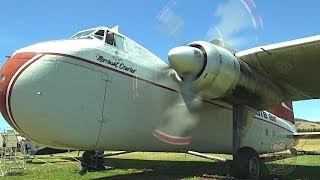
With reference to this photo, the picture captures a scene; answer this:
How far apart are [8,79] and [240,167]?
21.4ft

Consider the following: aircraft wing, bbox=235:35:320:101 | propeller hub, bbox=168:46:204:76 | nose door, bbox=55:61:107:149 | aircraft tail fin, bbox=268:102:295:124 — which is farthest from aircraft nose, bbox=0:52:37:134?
aircraft tail fin, bbox=268:102:295:124

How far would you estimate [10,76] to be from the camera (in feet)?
29.2

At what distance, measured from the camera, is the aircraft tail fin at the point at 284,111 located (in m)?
18.1

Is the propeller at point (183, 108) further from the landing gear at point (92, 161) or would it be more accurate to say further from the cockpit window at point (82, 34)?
the landing gear at point (92, 161)

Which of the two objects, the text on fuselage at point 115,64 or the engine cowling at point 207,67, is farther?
the engine cowling at point 207,67

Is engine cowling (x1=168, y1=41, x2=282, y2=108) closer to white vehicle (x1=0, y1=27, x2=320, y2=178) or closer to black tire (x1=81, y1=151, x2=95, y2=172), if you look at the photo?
white vehicle (x1=0, y1=27, x2=320, y2=178)

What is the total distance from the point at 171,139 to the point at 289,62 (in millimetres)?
4045

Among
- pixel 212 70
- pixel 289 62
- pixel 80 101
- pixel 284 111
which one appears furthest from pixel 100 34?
pixel 284 111

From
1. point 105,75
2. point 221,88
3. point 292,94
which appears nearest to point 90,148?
point 105,75

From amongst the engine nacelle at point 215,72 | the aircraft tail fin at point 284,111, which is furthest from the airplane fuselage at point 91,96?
the aircraft tail fin at point 284,111

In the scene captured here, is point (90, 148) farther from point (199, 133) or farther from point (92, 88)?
point (199, 133)

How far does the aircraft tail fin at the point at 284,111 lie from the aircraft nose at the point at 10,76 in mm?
11422

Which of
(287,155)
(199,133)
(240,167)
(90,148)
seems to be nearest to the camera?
(90,148)

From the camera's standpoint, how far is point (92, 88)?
9844 mm
